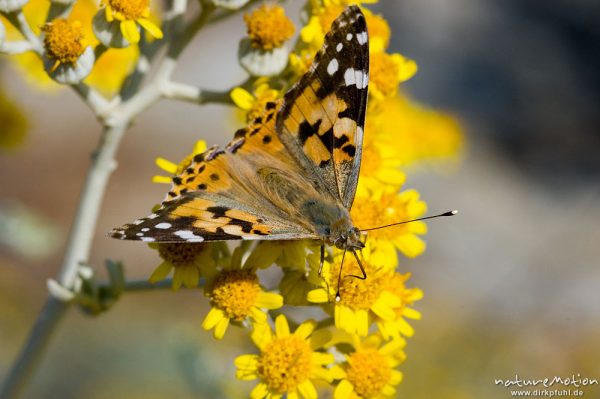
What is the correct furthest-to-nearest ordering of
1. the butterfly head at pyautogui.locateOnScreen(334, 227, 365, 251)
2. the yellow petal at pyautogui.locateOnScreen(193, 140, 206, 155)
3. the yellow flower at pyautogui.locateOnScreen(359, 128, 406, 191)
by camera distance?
the yellow flower at pyautogui.locateOnScreen(359, 128, 406, 191), the yellow petal at pyautogui.locateOnScreen(193, 140, 206, 155), the butterfly head at pyautogui.locateOnScreen(334, 227, 365, 251)

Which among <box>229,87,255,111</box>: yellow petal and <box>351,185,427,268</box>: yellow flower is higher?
<box>229,87,255,111</box>: yellow petal

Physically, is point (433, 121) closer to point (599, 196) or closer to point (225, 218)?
point (599, 196)

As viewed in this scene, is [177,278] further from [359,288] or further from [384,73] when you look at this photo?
[384,73]

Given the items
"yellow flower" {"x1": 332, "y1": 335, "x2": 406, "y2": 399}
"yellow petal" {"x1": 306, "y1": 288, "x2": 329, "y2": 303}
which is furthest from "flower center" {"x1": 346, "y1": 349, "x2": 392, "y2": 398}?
"yellow petal" {"x1": 306, "y1": 288, "x2": 329, "y2": 303}

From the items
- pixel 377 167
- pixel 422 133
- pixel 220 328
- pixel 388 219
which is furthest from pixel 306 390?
pixel 422 133

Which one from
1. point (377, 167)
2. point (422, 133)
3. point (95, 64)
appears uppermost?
point (422, 133)

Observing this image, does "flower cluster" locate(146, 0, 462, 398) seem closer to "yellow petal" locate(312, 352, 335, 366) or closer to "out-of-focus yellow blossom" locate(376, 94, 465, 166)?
"yellow petal" locate(312, 352, 335, 366)
